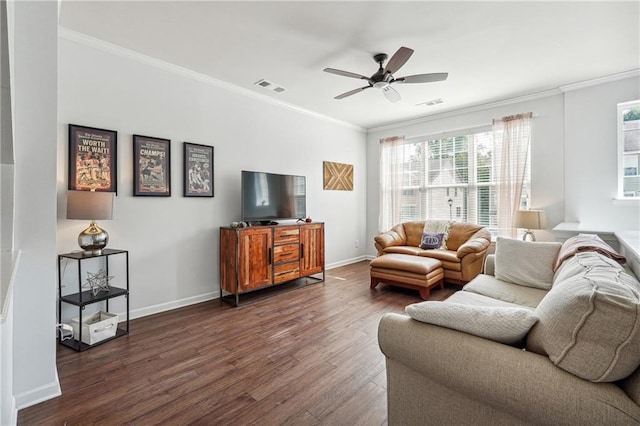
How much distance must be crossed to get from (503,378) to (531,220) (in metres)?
3.70

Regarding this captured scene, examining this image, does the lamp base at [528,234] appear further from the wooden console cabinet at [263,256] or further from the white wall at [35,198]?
the white wall at [35,198]

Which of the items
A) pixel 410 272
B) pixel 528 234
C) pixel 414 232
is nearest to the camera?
pixel 410 272

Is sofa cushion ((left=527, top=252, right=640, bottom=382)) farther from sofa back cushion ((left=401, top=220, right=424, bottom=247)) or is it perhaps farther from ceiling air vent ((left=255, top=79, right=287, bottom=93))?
sofa back cushion ((left=401, top=220, right=424, bottom=247))

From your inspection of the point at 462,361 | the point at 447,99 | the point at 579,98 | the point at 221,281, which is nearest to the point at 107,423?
the point at 462,361

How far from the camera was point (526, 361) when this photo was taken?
1052 millimetres

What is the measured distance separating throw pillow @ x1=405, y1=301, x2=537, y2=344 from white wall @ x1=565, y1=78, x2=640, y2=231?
3486 mm

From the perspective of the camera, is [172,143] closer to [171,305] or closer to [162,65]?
[162,65]

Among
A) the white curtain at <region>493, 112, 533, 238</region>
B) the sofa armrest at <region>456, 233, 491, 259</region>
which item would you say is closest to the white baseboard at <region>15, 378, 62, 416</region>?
the sofa armrest at <region>456, 233, 491, 259</region>

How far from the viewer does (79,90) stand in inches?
110

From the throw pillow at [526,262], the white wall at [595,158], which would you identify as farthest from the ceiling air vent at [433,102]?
the throw pillow at [526,262]

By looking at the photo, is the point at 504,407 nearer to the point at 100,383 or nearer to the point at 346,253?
the point at 100,383

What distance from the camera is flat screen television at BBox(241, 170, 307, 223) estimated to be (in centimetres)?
386

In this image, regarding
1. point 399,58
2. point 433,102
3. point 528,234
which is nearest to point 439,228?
point 528,234

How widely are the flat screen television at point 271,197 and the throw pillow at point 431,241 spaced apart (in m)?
1.99
